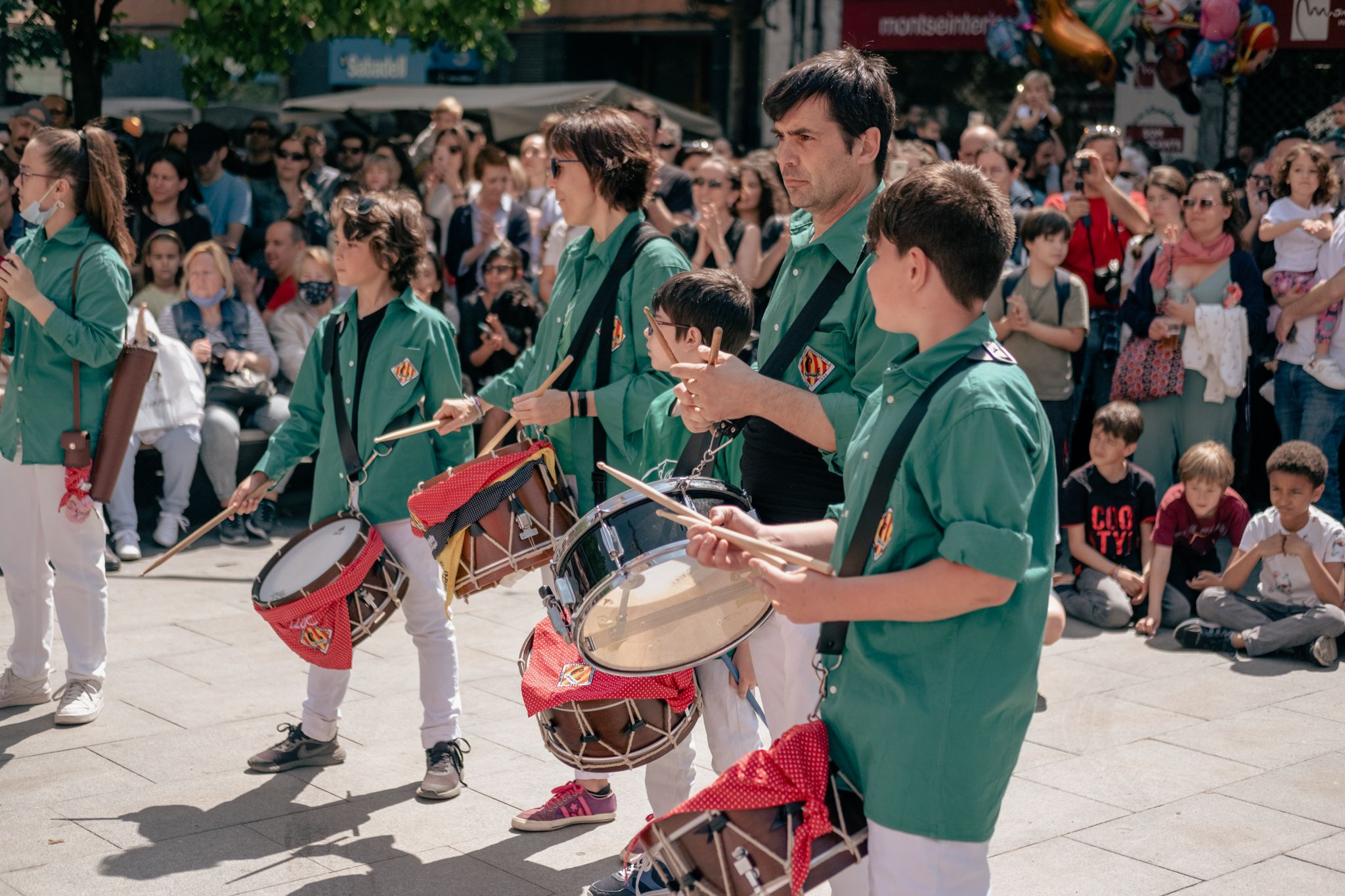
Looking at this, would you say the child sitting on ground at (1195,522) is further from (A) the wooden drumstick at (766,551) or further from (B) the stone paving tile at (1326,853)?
(A) the wooden drumstick at (766,551)

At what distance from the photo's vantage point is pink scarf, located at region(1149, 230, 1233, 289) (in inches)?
327

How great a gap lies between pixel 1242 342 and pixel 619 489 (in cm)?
501

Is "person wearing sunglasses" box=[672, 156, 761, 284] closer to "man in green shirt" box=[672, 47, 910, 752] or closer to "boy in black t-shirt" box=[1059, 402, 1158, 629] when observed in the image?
"boy in black t-shirt" box=[1059, 402, 1158, 629]

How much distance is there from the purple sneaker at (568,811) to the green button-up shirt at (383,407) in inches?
41.8

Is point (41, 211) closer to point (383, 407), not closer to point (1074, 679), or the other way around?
point (383, 407)

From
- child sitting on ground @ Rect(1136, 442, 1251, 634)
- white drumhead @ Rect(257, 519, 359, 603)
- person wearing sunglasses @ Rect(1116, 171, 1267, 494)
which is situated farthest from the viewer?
person wearing sunglasses @ Rect(1116, 171, 1267, 494)

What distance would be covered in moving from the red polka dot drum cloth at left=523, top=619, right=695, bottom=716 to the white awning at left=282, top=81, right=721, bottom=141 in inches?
460

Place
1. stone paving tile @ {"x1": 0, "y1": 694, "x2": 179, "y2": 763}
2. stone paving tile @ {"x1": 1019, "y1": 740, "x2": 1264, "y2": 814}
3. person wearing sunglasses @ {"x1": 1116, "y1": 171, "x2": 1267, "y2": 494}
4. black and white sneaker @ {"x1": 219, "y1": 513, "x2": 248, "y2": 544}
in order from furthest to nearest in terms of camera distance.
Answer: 1. black and white sneaker @ {"x1": 219, "y1": 513, "x2": 248, "y2": 544}
2. person wearing sunglasses @ {"x1": 1116, "y1": 171, "x2": 1267, "y2": 494}
3. stone paving tile @ {"x1": 0, "y1": 694, "x2": 179, "y2": 763}
4. stone paving tile @ {"x1": 1019, "y1": 740, "x2": 1264, "y2": 814}

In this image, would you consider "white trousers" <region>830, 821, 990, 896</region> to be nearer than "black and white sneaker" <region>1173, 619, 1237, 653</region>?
Yes

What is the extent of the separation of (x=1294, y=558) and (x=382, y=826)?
4.48 m

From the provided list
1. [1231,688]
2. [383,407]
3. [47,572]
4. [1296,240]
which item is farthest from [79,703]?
[1296,240]

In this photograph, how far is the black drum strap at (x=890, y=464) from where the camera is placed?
2646mm

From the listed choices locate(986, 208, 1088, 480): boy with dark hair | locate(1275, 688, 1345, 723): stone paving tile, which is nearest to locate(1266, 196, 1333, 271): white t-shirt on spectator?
locate(986, 208, 1088, 480): boy with dark hair

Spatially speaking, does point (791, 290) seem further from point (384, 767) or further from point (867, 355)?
point (384, 767)
